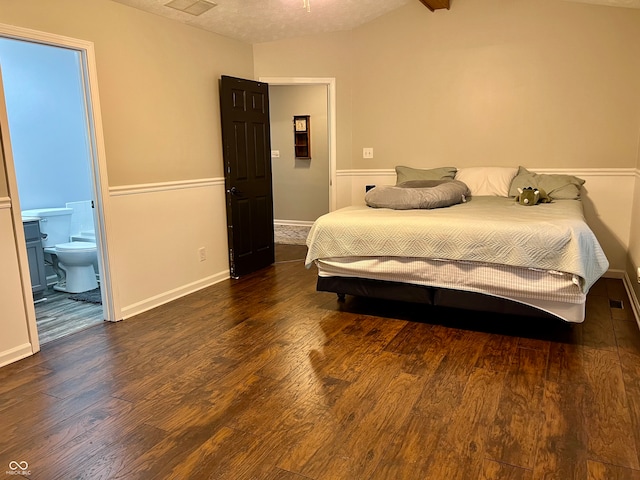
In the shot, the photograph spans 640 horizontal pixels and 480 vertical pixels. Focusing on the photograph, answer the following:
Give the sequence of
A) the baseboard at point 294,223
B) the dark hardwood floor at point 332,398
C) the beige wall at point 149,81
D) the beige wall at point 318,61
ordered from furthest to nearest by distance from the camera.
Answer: the baseboard at point 294,223 < the beige wall at point 318,61 < the beige wall at point 149,81 < the dark hardwood floor at point 332,398

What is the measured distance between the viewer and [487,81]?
4582 millimetres

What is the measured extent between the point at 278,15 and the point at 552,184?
2829 mm

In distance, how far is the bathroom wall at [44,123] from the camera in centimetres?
425

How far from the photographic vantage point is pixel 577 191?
13.2ft

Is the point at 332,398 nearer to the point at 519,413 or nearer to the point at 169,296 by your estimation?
the point at 519,413

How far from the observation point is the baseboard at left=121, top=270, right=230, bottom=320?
358 cm

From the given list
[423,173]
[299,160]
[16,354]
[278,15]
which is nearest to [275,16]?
Result: [278,15]

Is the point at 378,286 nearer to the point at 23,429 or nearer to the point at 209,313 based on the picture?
the point at 209,313

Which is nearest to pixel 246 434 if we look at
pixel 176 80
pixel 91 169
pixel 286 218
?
pixel 91 169

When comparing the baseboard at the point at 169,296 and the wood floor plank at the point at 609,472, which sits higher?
the baseboard at the point at 169,296

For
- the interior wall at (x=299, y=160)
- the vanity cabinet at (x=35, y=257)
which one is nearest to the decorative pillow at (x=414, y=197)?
the vanity cabinet at (x=35, y=257)

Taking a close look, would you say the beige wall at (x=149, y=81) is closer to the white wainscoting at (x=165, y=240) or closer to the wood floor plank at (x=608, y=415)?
the white wainscoting at (x=165, y=240)

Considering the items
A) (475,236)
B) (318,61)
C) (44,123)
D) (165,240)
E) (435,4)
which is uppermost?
(435,4)

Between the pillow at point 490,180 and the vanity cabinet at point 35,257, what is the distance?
151 inches
